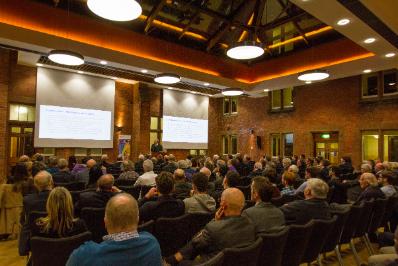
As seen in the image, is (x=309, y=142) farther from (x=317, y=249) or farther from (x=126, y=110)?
(x=317, y=249)

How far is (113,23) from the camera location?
29.0ft

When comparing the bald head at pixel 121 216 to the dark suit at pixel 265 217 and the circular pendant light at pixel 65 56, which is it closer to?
the dark suit at pixel 265 217

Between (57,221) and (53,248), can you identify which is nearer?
(53,248)

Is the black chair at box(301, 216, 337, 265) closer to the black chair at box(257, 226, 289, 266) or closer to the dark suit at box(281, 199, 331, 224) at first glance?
the dark suit at box(281, 199, 331, 224)

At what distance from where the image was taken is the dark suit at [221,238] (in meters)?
2.15

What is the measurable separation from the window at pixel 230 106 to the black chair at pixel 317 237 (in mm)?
14315

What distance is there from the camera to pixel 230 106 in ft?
57.7

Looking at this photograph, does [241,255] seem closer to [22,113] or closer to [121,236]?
[121,236]

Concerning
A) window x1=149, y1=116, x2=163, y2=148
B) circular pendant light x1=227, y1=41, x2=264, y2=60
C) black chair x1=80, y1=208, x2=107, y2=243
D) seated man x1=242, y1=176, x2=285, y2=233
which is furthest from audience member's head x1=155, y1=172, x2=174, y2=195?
window x1=149, y1=116, x2=163, y2=148

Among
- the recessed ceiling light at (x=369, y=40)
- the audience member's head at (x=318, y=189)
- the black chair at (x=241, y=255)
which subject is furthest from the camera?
the recessed ceiling light at (x=369, y=40)

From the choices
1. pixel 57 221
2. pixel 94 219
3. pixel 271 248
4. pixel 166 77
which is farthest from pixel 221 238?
pixel 166 77

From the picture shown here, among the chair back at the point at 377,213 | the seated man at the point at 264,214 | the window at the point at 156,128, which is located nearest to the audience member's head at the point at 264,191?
the seated man at the point at 264,214

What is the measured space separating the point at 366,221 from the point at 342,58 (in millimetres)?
7075

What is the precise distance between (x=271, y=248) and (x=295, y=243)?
50cm
